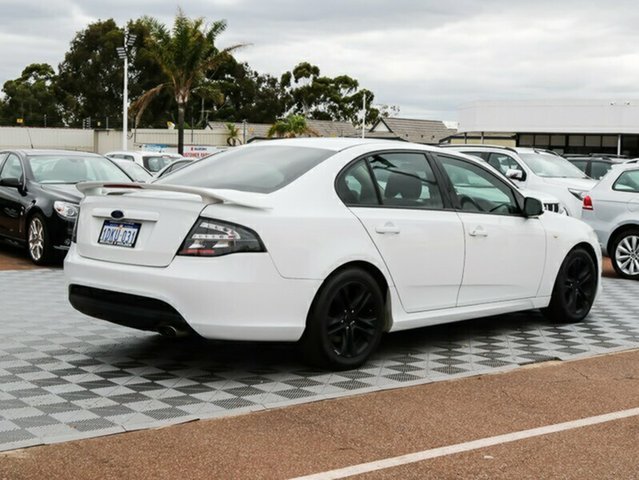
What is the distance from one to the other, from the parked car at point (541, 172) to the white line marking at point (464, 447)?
11915mm

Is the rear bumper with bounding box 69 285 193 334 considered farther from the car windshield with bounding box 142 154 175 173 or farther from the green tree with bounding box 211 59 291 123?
the green tree with bounding box 211 59 291 123

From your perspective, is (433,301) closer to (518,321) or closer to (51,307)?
(518,321)

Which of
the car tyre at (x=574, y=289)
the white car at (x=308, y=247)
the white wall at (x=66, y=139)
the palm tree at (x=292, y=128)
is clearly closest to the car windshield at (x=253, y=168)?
the white car at (x=308, y=247)

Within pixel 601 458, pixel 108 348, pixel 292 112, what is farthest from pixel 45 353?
pixel 292 112

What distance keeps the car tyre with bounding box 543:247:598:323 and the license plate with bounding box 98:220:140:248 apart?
13.5 ft

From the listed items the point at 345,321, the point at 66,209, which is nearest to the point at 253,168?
the point at 345,321

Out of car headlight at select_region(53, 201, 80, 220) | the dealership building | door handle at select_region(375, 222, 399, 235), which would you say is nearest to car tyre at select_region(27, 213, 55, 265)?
car headlight at select_region(53, 201, 80, 220)

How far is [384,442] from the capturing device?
522 cm

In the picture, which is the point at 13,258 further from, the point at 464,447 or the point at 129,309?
the point at 464,447

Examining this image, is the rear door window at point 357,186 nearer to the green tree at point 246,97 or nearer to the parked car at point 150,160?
the parked car at point 150,160

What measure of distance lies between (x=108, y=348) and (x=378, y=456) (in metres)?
3.25

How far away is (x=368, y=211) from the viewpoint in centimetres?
703

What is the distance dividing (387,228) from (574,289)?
2.90 meters

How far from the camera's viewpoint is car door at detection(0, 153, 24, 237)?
1355 centimetres
